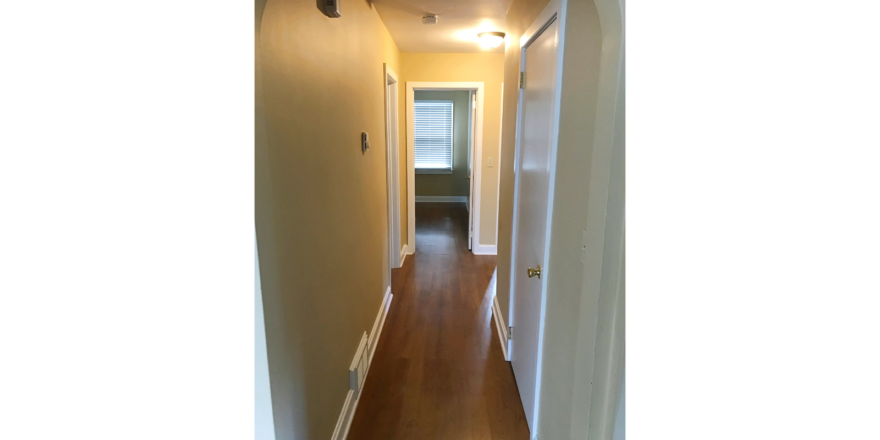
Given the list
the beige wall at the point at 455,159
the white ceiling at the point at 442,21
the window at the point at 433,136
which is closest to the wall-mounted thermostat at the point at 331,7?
the white ceiling at the point at 442,21

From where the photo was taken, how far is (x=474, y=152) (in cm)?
459

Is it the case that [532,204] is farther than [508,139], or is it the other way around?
[508,139]

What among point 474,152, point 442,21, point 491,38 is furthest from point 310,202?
point 474,152

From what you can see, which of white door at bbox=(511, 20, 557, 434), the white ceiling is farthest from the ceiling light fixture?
white door at bbox=(511, 20, 557, 434)

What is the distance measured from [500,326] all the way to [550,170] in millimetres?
1699

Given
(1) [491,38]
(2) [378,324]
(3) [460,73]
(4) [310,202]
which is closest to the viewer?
(4) [310,202]

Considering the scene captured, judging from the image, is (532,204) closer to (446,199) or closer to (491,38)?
A: (491,38)

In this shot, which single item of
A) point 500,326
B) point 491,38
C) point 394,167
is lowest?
point 500,326

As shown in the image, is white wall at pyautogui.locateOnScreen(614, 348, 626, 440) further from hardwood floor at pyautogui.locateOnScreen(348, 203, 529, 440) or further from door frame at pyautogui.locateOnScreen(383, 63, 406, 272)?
door frame at pyautogui.locateOnScreen(383, 63, 406, 272)

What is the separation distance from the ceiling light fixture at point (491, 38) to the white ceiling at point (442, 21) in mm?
71
